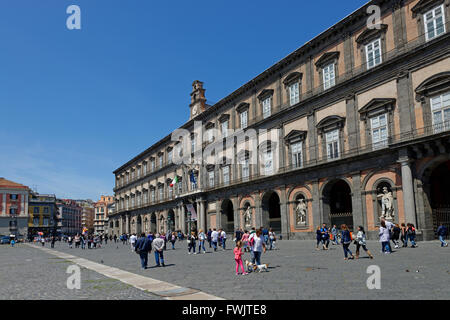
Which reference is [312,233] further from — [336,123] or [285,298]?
[285,298]

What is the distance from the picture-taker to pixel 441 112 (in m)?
21.9

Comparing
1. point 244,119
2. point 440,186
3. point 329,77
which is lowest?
point 440,186

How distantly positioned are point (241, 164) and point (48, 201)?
91.3 metres

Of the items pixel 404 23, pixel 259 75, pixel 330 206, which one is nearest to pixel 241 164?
pixel 259 75

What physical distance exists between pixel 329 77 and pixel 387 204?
10717mm

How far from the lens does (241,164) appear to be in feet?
129

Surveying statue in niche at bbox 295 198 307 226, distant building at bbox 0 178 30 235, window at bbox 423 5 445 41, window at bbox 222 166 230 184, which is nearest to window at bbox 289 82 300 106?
statue in niche at bbox 295 198 307 226

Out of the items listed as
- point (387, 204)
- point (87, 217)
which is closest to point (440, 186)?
point (387, 204)

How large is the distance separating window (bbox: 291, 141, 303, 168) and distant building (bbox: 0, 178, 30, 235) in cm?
7478

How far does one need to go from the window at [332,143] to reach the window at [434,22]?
28.9 ft

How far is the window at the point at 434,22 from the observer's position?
2212 cm

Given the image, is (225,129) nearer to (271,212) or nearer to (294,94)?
(271,212)

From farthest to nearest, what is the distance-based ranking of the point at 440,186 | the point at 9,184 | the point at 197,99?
the point at 9,184, the point at 197,99, the point at 440,186

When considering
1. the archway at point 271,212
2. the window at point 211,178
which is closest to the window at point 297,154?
the archway at point 271,212
